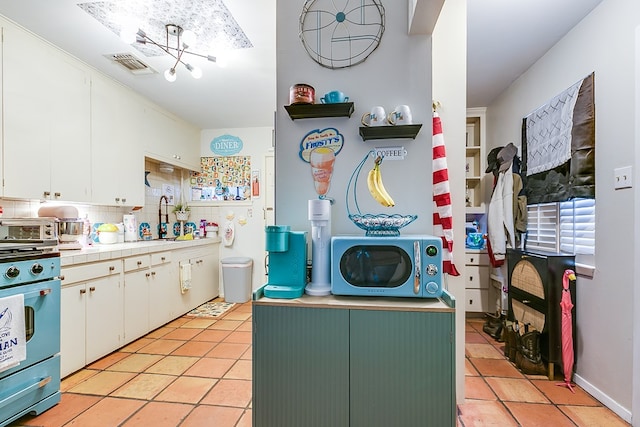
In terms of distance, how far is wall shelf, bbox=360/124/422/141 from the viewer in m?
1.62

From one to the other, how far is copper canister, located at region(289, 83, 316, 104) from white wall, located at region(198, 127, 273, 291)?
3.09m

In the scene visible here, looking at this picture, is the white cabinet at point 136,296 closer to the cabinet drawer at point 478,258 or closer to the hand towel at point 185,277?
the hand towel at point 185,277

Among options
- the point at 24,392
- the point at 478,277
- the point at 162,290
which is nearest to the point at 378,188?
the point at 24,392

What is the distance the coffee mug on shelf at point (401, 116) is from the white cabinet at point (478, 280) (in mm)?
2524

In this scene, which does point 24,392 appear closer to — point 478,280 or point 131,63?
point 131,63

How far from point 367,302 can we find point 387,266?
181 millimetres

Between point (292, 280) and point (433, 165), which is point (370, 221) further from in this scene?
point (433, 165)

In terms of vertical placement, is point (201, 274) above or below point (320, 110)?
below

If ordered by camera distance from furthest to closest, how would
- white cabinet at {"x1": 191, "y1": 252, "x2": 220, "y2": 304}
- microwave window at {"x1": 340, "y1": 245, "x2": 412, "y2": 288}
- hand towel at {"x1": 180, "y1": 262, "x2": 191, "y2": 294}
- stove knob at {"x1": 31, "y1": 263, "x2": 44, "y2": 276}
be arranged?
white cabinet at {"x1": 191, "y1": 252, "x2": 220, "y2": 304}
hand towel at {"x1": 180, "y1": 262, "x2": 191, "y2": 294}
stove knob at {"x1": 31, "y1": 263, "x2": 44, "y2": 276}
microwave window at {"x1": 340, "y1": 245, "x2": 412, "y2": 288}

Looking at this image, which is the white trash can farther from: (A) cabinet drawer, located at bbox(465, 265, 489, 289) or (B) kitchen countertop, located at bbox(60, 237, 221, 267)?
(A) cabinet drawer, located at bbox(465, 265, 489, 289)

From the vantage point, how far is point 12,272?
1.82m

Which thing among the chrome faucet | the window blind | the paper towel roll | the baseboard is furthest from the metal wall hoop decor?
the chrome faucet

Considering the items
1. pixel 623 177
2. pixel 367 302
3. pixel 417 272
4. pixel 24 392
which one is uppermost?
pixel 623 177

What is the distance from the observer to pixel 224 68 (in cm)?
285
